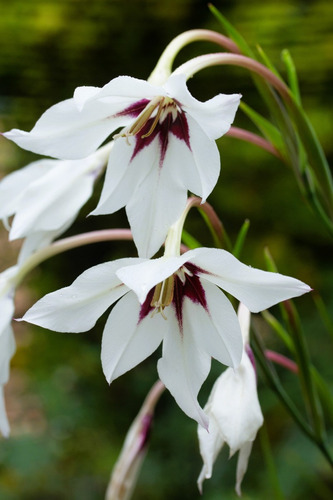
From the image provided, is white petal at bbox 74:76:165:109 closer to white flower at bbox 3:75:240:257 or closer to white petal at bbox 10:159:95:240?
white flower at bbox 3:75:240:257

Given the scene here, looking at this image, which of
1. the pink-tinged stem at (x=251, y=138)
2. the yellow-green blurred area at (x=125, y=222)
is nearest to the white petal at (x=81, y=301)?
the pink-tinged stem at (x=251, y=138)

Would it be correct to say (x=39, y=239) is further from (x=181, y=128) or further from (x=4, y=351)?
(x=181, y=128)

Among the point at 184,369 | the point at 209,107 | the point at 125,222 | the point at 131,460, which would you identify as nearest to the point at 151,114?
the point at 209,107

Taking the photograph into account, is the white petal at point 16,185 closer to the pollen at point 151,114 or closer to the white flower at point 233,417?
the pollen at point 151,114

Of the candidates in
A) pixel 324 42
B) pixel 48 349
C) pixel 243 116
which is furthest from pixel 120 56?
pixel 48 349

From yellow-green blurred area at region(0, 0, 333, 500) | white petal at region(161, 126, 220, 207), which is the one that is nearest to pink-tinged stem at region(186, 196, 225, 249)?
white petal at region(161, 126, 220, 207)

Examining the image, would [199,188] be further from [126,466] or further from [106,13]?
[106,13]
